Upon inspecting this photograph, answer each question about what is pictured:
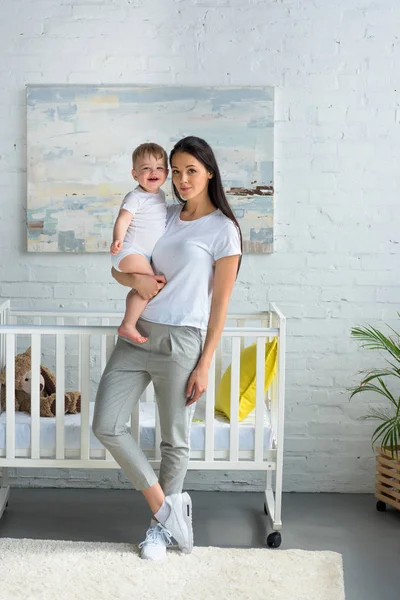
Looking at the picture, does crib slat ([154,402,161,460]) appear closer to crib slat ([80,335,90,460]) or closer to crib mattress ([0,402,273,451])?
crib mattress ([0,402,273,451])

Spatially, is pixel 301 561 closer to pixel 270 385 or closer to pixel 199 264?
pixel 270 385

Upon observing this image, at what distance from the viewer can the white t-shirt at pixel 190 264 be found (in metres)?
2.49

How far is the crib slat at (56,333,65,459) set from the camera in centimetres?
272

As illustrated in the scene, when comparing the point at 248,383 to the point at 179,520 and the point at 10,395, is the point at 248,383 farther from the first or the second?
the point at 10,395

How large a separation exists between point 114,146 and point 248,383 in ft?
4.17

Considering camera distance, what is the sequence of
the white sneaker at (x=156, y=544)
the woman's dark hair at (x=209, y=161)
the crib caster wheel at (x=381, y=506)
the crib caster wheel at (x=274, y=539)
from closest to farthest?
the woman's dark hair at (x=209, y=161)
the white sneaker at (x=156, y=544)
the crib caster wheel at (x=274, y=539)
the crib caster wheel at (x=381, y=506)

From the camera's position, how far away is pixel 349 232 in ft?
11.5

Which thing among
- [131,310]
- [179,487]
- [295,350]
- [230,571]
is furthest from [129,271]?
[295,350]

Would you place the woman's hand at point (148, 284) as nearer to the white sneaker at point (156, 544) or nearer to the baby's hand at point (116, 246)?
the baby's hand at point (116, 246)

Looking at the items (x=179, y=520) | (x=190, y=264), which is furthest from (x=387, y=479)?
(x=190, y=264)

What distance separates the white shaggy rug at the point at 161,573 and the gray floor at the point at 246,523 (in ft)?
0.46

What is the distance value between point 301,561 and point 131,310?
1.02m

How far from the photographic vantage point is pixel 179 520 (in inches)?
103

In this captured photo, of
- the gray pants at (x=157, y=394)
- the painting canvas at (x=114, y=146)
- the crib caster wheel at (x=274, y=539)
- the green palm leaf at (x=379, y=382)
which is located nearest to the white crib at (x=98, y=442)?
the crib caster wheel at (x=274, y=539)
